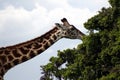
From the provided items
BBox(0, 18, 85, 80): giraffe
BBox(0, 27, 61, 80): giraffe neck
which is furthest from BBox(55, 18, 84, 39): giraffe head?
BBox(0, 27, 61, 80): giraffe neck

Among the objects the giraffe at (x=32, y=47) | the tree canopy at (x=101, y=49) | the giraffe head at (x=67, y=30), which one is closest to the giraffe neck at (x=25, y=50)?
the giraffe at (x=32, y=47)

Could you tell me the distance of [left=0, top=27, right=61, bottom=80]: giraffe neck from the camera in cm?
2341

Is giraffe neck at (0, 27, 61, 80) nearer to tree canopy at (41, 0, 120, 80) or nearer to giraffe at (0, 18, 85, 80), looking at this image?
giraffe at (0, 18, 85, 80)

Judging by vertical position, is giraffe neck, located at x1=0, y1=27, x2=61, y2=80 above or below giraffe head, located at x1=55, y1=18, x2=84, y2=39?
below

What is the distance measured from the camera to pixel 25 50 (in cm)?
2414

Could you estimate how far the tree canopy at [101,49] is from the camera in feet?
80.1

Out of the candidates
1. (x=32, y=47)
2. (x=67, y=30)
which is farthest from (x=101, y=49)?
(x=32, y=47)

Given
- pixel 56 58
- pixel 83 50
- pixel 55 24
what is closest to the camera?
pixel 55 24

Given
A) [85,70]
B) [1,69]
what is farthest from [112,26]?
[1,69]

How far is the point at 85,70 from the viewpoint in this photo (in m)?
25.6

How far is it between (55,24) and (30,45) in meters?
1.61

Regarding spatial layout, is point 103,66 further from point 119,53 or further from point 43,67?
point 43,67

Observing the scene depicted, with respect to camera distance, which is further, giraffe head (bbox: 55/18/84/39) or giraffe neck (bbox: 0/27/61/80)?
giraffe head (bbox: 55/18/84/39)

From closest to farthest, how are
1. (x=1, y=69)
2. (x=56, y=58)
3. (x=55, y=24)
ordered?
(x=1, y=69) < (x=55, y=24) < (x=56, y=58)
